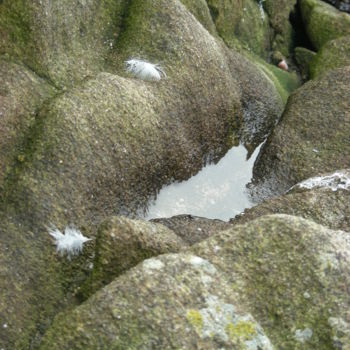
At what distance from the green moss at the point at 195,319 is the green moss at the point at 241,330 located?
0.28 meters

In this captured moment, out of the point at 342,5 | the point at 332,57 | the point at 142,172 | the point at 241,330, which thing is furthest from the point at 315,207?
the point at 342,5

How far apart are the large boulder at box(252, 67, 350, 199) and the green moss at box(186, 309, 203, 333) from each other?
4218mm

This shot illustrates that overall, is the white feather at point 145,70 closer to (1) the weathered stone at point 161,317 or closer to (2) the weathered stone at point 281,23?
(1) the weathered stone at point 161,317

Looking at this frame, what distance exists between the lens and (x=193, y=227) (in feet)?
26.8

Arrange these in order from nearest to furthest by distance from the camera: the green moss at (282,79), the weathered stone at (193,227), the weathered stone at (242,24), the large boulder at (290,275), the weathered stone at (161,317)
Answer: the weathered stone at (161,317)
the large boulder at (290,275)
the weathered stone at (193,227)
the green moss at (282,79)
the weathered stone at (242,24)

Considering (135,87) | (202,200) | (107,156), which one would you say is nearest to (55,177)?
(107,156)

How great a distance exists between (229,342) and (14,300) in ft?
8.60

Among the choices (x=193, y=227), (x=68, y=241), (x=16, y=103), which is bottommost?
(x=68, y=241)

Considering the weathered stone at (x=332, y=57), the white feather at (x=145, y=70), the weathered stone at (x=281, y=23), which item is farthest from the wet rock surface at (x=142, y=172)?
the weathered stone at (x=281, y=23)

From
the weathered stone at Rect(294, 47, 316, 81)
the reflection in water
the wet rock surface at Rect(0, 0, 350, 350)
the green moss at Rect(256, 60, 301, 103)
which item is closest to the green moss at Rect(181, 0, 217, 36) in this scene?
the wet rock surface at Rect(0, 0, 350, 350)

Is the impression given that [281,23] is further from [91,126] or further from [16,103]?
[16,103]

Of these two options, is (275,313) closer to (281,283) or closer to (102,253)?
(281,283)

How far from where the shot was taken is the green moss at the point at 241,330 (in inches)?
236

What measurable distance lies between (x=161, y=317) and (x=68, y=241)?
2.24 m
